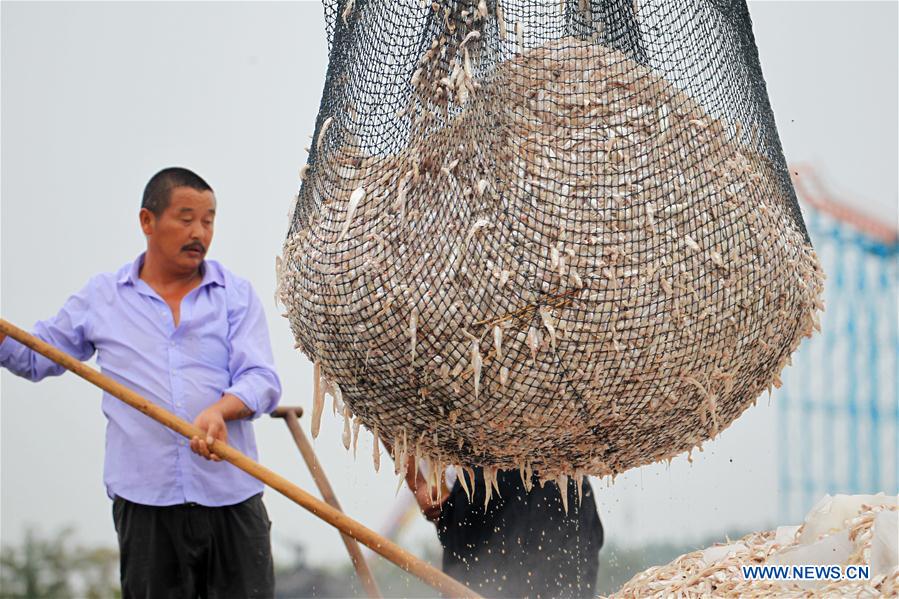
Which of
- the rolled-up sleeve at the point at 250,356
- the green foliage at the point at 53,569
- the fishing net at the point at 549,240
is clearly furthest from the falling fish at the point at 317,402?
the green foliage at the point at 53,569

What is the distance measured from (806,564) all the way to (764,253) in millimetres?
606

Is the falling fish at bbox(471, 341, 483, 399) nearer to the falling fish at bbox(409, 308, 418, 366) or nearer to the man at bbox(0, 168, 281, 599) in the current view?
the falling fish at bbox(409, 308, 418, 366)

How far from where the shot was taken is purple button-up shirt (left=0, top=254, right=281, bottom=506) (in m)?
2.50

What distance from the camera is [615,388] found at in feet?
5.74

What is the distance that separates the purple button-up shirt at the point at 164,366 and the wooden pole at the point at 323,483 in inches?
14.0

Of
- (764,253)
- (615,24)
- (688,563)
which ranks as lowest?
(688,563)

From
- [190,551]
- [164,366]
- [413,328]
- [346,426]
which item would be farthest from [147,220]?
[413,328]

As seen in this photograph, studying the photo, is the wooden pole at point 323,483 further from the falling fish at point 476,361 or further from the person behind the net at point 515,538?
the falling fish at point 476,361

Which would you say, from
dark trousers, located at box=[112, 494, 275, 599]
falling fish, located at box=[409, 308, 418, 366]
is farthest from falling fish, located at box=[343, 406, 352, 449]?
dark trousers, located at box=[112, 494, 275, 599]

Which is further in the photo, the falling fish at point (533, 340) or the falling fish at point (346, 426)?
the falling fish at point (346, 426)

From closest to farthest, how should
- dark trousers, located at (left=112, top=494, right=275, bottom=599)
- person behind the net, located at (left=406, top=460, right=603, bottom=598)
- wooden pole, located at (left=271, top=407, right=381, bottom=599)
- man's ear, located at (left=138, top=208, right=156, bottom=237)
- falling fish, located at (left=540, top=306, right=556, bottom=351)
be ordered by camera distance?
falling fish, located at (left=540, top=306, right=556, bottom=351), dark trousers, located at (left=112, top=494, right=275, bottom=599), man's ear, located at (left=138, top=208, right=156, bottom=237), person behind the net, located at (left=406, top=460, right=603, bottom=598), wooden pole, located at (left=271, top=407, right=381, bottom=599)

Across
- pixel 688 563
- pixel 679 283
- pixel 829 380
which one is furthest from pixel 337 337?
pixel 829 380

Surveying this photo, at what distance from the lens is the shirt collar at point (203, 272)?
266 centimetres

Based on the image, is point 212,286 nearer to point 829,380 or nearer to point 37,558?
point 37,558
